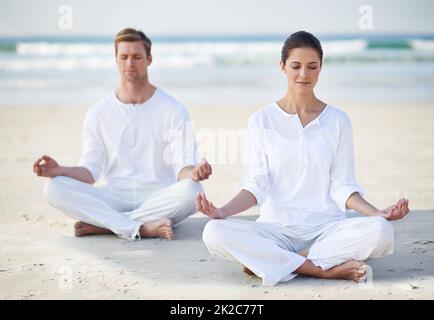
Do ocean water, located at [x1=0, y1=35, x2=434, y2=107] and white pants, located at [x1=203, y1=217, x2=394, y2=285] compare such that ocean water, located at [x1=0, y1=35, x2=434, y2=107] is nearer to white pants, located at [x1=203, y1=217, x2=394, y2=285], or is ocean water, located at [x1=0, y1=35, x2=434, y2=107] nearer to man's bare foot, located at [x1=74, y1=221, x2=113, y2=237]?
man's bare foot, located at [x1=74, y1=221, x2=113, y2=237]

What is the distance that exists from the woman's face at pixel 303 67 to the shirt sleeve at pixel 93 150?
1742mm

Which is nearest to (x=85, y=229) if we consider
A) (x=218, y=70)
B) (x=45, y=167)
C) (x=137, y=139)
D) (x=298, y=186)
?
(x=45, y=167)

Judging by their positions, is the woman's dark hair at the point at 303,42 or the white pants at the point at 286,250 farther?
the woman's dark hair at the point at 303,42

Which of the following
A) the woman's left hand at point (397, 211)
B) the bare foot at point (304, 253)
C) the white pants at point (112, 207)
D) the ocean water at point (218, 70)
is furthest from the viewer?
the ocean water at point (218, 70)

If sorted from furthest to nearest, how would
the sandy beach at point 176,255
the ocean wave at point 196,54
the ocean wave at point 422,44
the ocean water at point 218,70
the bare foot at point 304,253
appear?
the ocean wave at point 422,44 → the ocean wave at point 196,54 → the ocean water at point 218,70 → the bare foot at point 304,253 → the sandy beach at point 176,255

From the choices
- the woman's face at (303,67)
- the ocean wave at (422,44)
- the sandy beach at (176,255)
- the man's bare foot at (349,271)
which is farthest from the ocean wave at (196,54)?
the man's bare foot at (349,271)

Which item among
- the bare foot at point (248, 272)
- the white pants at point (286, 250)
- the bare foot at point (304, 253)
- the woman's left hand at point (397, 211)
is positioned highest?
the woman's left hand at point (397, 211)

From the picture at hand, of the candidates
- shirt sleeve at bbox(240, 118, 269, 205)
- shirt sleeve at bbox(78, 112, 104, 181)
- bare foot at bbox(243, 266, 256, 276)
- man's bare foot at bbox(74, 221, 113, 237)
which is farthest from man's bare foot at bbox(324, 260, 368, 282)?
shirt sleeve at bbox(78, 112, 104, 181)

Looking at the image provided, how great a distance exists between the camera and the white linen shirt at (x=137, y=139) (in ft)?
17.0

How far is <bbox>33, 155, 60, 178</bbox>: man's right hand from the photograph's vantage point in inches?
189

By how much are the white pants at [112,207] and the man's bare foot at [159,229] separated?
0.14 feet

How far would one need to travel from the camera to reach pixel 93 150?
17.2 feet

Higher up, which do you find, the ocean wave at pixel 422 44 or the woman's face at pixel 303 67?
the woman's face at pixel 303 67

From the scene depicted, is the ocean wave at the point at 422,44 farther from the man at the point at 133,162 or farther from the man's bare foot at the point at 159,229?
the man's bare foot at the point at 159,229
